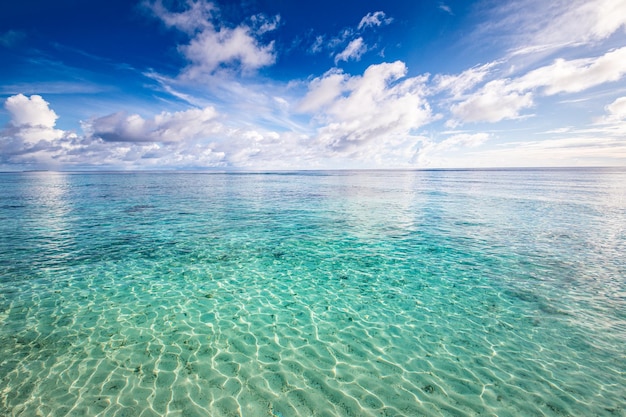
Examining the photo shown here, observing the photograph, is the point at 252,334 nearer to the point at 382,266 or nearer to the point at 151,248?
the point at 382,266

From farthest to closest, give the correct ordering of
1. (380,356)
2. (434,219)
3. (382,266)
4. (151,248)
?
(434,219), (151,248), (382,266), (380,356)

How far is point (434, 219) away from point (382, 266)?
16.0 meters

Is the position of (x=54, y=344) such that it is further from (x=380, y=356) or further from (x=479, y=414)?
(x=479, y=414)

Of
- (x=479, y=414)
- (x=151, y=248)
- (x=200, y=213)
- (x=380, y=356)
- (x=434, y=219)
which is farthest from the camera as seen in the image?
(x=200, y=213)

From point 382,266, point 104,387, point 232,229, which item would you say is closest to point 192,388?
point 104,387

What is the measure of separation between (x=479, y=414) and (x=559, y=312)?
7090 millimetres

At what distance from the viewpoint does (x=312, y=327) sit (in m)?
10.2

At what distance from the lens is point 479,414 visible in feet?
21.9

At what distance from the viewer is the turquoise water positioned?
7066 mm

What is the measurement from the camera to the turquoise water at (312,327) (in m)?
7.07

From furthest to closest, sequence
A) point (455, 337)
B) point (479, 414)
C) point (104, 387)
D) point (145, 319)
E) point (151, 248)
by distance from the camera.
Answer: point (151, 248), point (145, 319), point (455, 337), point (104, 387), point (479, 414)

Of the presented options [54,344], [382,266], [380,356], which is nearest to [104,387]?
[54,344]

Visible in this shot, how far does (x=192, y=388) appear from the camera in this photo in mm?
7316

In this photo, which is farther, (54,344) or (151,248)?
(151,248)
